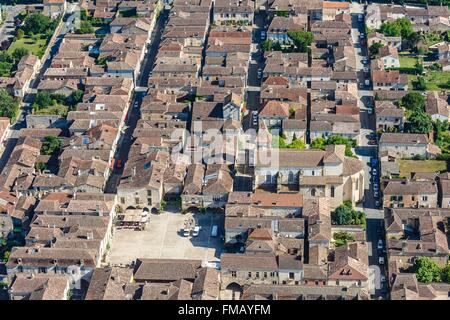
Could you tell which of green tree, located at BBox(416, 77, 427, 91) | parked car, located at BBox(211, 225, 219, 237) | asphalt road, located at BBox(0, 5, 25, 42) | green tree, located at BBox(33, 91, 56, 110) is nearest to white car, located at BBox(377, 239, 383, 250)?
parked car, located at BBox(211, 225, 219, 237)

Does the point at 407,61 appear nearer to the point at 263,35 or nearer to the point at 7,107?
the point at 263,35

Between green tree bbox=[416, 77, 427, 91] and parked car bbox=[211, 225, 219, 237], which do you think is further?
green tree bbox=[416, 77, 427, 91]

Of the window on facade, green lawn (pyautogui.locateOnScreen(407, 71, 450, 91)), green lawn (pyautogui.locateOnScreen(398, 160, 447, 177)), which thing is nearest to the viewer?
the window on facade

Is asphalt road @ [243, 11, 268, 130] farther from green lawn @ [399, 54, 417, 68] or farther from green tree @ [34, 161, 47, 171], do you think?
green tree @ [34, 161, 47, 171]

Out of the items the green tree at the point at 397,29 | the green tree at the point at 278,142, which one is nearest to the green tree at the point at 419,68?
the green tree at the point at 397,29

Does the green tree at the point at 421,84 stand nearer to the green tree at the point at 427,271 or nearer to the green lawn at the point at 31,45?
the green tree at the point at 427,271

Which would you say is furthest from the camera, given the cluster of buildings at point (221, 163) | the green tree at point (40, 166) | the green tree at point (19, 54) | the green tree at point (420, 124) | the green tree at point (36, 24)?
the green tree at point (36, 24)

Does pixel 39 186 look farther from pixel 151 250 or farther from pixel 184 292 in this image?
pixel 184 292
